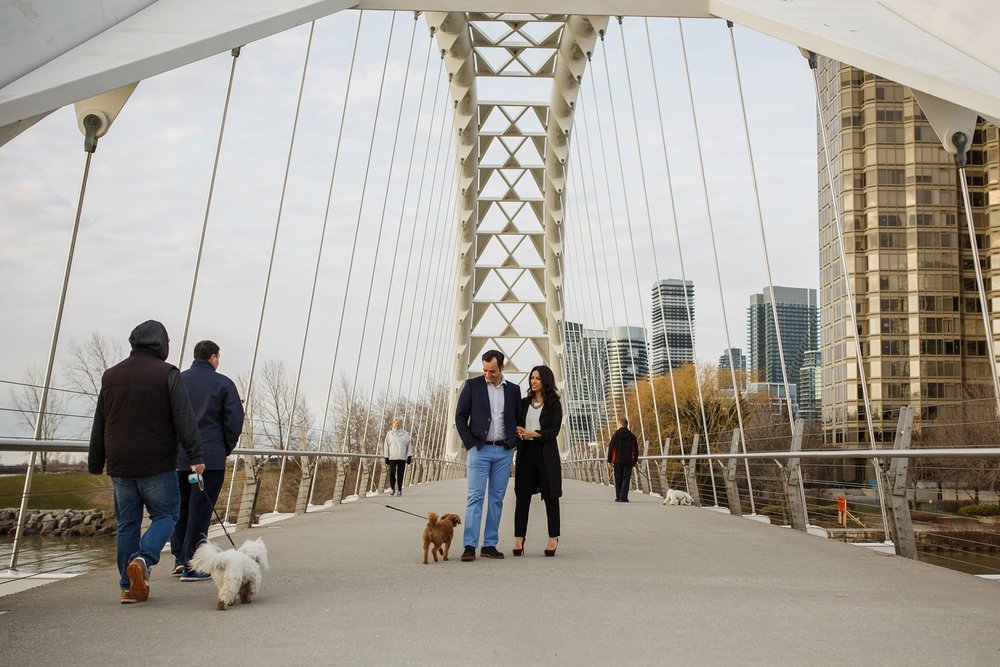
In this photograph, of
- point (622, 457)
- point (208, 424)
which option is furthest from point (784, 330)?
point (208, 424)

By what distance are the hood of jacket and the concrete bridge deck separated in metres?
1.32

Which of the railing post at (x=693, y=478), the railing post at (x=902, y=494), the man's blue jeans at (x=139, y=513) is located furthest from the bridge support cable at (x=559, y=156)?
the man's blue jeans at (x=139, y=513)

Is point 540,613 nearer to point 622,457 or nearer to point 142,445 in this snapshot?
point 142,445

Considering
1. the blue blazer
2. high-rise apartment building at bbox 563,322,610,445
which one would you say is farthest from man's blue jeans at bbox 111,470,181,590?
high-rise apartment building at bbox 563,322,610,445

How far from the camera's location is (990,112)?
6.50 metres

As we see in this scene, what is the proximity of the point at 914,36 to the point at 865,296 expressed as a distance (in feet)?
158

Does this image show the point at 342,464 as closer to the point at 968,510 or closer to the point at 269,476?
the point at 269,476

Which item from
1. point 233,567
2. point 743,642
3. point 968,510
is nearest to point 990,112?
point 968,510

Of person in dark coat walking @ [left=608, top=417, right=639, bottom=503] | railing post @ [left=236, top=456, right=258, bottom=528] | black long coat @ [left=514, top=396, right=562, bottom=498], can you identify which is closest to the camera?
black long coat @ [left=514, top=396, right=562, bottom=498]

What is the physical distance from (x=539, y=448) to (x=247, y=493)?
370cm

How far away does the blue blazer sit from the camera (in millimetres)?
7777

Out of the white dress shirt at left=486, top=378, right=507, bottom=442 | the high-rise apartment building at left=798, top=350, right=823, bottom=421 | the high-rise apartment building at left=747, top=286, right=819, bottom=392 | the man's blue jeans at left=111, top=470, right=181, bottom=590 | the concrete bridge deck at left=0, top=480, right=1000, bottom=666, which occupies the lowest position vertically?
the concrete bridge deck at left=0, top=480, right=1000, bottom=666

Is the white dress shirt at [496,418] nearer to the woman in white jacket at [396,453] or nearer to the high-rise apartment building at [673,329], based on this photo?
the woman in white jacket at [396,453]

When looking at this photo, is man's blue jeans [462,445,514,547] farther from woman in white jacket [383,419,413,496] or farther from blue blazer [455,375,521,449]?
woman in white jacket [383,419,413,496]
